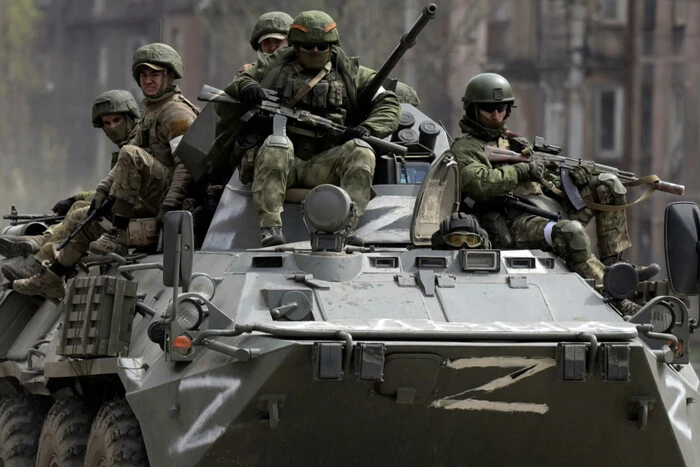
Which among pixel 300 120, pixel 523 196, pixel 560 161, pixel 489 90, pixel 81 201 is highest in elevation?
pixel 489 90

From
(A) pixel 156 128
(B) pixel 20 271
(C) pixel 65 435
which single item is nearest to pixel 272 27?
(A) pixel 156 128

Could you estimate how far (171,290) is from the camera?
46.0ft

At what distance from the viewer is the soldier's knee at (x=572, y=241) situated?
14.3m

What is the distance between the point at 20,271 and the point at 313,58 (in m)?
3.60

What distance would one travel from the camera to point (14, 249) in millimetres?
17906

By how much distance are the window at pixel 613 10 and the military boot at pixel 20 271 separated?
72.4 ft

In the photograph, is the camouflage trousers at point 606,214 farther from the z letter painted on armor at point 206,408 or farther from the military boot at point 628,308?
the z letter painted on armor at point 206,408

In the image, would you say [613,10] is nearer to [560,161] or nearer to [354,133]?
[560,161]

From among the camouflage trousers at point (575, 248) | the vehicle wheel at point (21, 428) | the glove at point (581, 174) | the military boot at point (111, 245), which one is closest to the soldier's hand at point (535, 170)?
the glove at point (581, 174)

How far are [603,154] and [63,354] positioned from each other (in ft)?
80.1

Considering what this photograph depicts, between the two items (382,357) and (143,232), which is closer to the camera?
(382,357)

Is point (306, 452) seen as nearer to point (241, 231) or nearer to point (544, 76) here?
point (241, 231)

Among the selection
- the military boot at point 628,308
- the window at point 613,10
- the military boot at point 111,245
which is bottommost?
the military boot at point 628,308

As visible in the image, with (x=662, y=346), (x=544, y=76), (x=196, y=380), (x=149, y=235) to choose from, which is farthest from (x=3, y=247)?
(x=544, y=76)
